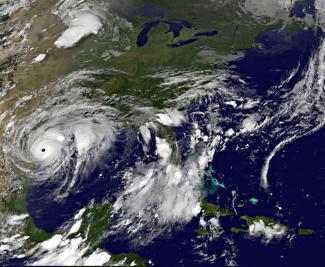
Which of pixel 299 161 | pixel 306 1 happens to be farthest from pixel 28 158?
pixel 306 1

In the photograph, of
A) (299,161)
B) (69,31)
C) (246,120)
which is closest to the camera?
(299,161)

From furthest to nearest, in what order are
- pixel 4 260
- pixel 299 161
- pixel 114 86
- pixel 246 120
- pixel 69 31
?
pixel 69 31 < pixel 114 86 < pixel 246 120 < pixel 299 161 < pixel 4 260

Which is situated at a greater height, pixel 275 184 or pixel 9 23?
pixel 9 23

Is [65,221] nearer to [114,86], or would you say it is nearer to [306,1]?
[114,86]

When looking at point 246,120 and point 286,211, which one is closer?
point 286,211

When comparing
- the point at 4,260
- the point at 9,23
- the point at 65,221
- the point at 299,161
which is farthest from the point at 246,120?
the point at 9,23

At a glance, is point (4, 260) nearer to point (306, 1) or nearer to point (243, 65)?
point (243, 65)

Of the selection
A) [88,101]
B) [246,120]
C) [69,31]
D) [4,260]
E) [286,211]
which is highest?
[69,31]
